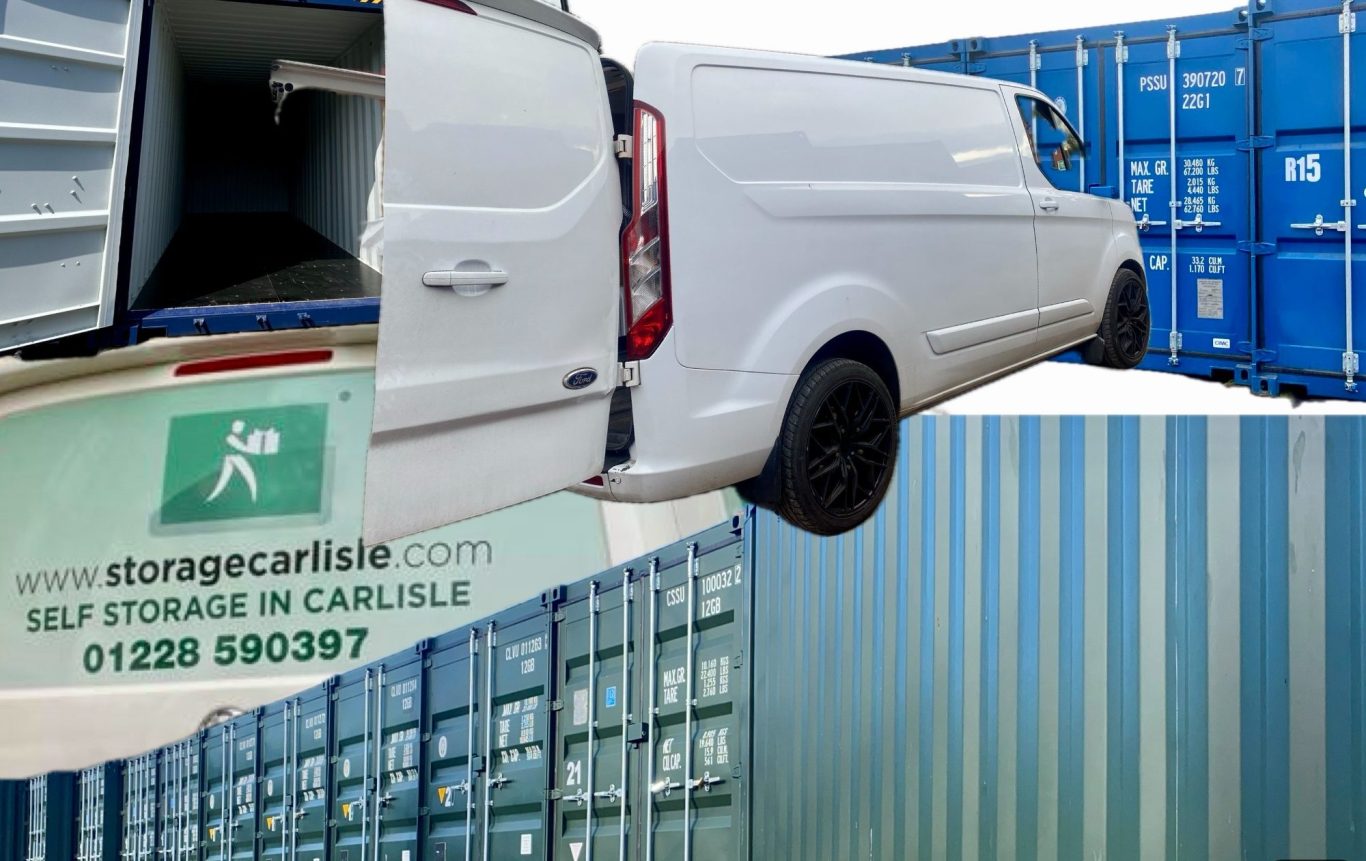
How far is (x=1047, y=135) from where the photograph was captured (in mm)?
7238

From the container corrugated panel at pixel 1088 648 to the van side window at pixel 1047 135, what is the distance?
5.46 feet

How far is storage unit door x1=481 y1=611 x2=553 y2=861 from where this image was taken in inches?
358

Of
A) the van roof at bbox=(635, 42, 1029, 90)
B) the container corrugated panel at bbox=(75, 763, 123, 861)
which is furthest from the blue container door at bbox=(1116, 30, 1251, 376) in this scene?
the container corrugated panel at bbox=(75, 763, 123, 861)

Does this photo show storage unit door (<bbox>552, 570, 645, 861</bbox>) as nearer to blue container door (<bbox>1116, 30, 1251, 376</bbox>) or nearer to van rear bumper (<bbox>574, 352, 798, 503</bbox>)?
van rear bumper (<bbox>574, 352, 798, 503</bbox>)

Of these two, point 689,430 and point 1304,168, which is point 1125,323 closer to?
point 1304,168

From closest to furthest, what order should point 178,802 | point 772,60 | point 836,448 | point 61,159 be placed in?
point 772,60
point 836,448
point 61,159
point 178,802

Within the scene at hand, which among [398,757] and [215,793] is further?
[215,793]

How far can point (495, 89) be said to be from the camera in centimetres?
426

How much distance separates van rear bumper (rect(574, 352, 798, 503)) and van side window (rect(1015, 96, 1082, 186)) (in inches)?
105

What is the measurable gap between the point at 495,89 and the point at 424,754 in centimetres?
728

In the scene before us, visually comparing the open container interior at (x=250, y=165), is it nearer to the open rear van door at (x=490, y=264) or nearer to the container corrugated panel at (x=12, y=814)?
the open rear van door at (x=490, y=264)

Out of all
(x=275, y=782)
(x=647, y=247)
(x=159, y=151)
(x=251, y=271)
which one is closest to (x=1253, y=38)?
(x=647, y=247)

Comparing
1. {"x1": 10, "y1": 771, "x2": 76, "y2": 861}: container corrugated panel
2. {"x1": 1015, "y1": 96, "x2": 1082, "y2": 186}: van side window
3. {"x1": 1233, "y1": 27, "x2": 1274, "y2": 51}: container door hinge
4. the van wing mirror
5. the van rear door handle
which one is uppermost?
{"x1": 1233, "y1": 27, "x2": 1274, "y2": 51}: container door hinge

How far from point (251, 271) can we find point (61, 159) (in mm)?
1722
